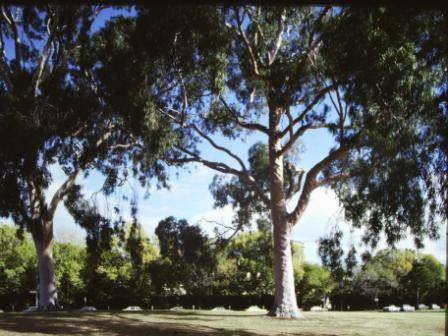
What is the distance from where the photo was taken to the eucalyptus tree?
12594mm

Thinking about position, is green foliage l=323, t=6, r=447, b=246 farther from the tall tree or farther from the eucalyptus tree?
the eucalyptus tree

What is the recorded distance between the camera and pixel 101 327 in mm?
11109

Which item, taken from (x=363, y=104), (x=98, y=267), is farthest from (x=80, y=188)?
(x=98, y=267)

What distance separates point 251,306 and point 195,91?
20552 millimetres

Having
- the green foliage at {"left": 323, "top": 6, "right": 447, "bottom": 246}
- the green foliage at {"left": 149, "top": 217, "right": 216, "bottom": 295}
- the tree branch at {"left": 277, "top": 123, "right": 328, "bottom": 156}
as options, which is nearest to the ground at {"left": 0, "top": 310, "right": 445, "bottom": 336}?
the green foliage at {"left": 323, "top": 6, "right": 447, "bottom": 246}

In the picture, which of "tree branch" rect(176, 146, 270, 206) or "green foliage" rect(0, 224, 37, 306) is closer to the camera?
"tree branch" rect(176, 146, 270, 206)

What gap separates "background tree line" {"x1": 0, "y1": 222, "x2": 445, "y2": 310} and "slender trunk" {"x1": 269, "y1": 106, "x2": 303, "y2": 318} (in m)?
9.78

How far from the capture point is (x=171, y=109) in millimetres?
15703

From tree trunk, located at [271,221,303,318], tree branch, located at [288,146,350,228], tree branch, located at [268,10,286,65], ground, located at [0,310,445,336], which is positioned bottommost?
ground, located at [0,310,445,336]

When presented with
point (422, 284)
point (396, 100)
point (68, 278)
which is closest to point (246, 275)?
point (68, 278)

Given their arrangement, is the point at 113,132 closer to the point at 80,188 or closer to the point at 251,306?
the point at 80,188

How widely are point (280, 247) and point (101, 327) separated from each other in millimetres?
6942

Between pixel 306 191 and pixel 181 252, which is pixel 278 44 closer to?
pixel 306 191

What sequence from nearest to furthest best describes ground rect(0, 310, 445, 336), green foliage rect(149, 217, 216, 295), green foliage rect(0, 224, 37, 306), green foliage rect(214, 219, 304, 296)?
ground rect(0, 310, 445, 336), green foliage rect(149, 217, 216, 295), green foliage rect(0, 224, 37, 306), green foliage rect(214, 219, 304, 296)
